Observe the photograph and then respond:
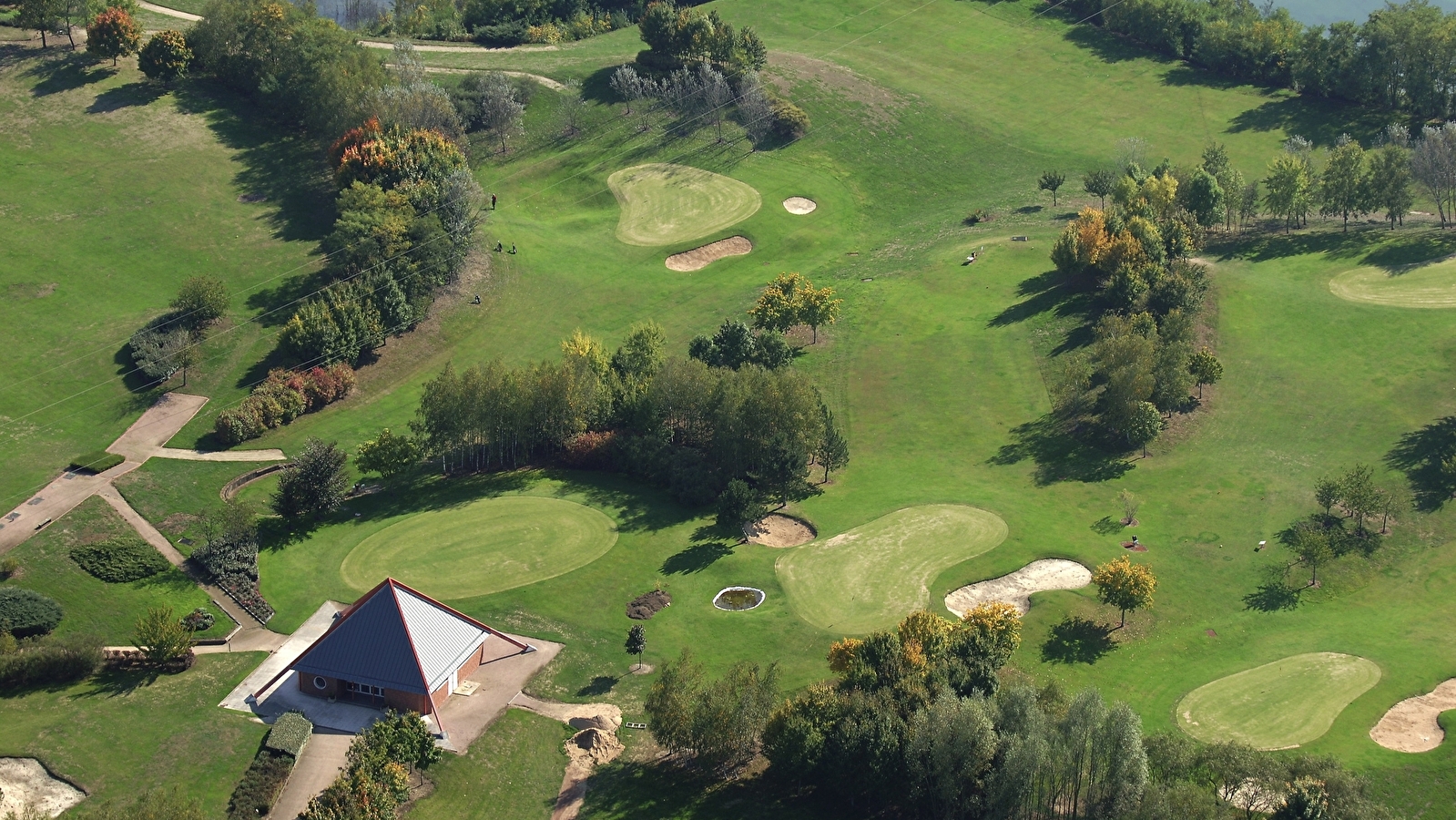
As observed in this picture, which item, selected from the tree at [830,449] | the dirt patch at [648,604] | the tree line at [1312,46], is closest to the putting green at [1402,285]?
the tree line at [1312,46]

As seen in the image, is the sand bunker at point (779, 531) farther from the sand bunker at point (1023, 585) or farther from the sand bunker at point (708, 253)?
the sand bunker at point (708, 253)

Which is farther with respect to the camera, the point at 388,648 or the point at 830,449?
the point at 830,449

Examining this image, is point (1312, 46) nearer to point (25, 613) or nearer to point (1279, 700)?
point (1279, 700)

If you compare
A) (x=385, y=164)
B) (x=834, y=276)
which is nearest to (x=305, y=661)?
(x=385, y=164)

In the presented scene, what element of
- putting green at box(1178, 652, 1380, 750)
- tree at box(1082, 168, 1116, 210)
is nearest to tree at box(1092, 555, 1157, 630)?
putting green at box(1178, 652, 1380, 750)

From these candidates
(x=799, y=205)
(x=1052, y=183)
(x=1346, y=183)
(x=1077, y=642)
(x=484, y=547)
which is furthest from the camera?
(x=1052, y=183)

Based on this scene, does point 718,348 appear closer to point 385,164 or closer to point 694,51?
point 385,164

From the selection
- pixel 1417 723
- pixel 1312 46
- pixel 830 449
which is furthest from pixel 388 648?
pixel 1312 46
